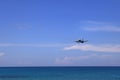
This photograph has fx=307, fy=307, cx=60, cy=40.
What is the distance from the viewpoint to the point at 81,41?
26.2m

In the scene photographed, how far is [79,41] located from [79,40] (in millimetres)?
90

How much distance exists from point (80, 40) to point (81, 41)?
202mm

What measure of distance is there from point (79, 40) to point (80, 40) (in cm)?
18

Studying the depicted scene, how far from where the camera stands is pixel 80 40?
26000 mm

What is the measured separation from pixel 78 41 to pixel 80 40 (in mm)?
458

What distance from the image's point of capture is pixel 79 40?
2584cm

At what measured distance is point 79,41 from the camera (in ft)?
84.9

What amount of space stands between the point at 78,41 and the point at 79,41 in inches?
11.8

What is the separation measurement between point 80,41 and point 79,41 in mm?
183

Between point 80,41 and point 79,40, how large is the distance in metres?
0.23

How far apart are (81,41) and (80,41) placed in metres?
0.16

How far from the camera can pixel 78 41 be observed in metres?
25.6
